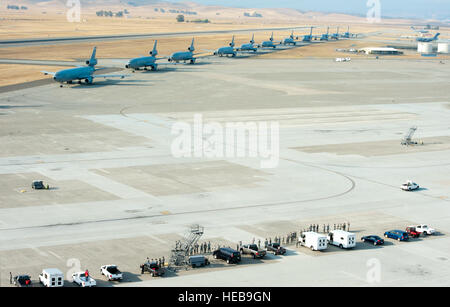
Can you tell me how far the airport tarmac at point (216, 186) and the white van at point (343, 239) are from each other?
780 mm

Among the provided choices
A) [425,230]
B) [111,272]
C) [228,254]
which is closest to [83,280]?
[111,272]

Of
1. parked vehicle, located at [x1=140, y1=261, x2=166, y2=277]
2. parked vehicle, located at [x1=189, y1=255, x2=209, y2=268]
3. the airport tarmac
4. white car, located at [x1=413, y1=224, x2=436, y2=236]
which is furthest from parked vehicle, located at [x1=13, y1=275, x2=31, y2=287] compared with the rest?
white car, located at [x1=413, y1=224, x2=436, y2=236]

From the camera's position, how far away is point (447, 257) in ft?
174

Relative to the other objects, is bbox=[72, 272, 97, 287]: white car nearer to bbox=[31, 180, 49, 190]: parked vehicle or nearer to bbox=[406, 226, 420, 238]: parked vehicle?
bbox=[31, 180, 49, 190]: parked vehicle

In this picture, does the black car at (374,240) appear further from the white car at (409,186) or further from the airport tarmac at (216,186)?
the white car at (409,186)

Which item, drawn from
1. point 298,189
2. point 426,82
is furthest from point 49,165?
point 426,82

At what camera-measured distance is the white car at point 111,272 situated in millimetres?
45781

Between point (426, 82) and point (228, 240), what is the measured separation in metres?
146

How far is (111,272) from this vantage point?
1815 inches

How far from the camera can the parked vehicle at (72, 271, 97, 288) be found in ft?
145

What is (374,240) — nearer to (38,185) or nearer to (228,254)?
(228,254)

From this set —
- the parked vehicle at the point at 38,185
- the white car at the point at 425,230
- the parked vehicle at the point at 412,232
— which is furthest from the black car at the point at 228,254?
the parked vehicle at the point at 38,185

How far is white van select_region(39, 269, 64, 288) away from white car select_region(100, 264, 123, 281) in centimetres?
329
